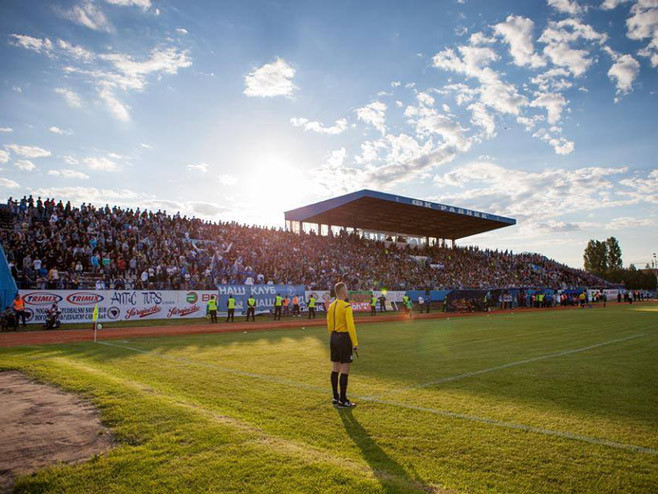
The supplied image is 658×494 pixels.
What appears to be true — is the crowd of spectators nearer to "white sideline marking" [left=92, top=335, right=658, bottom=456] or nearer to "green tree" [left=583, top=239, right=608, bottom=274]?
"white sideline marking" [left=92, top=335, right=658, bottom=456]

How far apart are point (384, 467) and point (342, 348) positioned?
272 centimetres

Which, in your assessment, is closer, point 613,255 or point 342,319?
point 342,319

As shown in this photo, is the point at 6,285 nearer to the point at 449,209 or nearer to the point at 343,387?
the point at 343,387

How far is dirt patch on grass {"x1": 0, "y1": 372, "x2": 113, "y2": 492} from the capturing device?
4.37 meters

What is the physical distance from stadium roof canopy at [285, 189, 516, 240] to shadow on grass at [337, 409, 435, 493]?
119 feet

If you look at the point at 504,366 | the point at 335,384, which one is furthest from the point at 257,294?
the point at 335,384

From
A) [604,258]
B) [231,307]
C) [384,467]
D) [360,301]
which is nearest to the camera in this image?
[384,467]

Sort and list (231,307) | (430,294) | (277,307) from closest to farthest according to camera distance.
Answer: (231,307) < (277,307) < (430,294)

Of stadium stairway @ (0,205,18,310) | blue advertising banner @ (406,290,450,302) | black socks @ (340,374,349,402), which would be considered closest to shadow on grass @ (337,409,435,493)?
black socks @ (340,374,349,402)

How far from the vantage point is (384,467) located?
4211 mm

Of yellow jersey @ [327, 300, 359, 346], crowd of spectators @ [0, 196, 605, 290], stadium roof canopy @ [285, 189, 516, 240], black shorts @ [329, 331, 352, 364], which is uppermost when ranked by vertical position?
stadium roof canopy @ [285, 189, 516, 240]

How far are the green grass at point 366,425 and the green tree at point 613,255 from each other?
5005 inches

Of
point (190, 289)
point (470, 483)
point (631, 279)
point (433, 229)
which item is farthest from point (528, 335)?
point (631, 279)

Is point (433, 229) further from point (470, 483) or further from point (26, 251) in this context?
point (470, 483)
